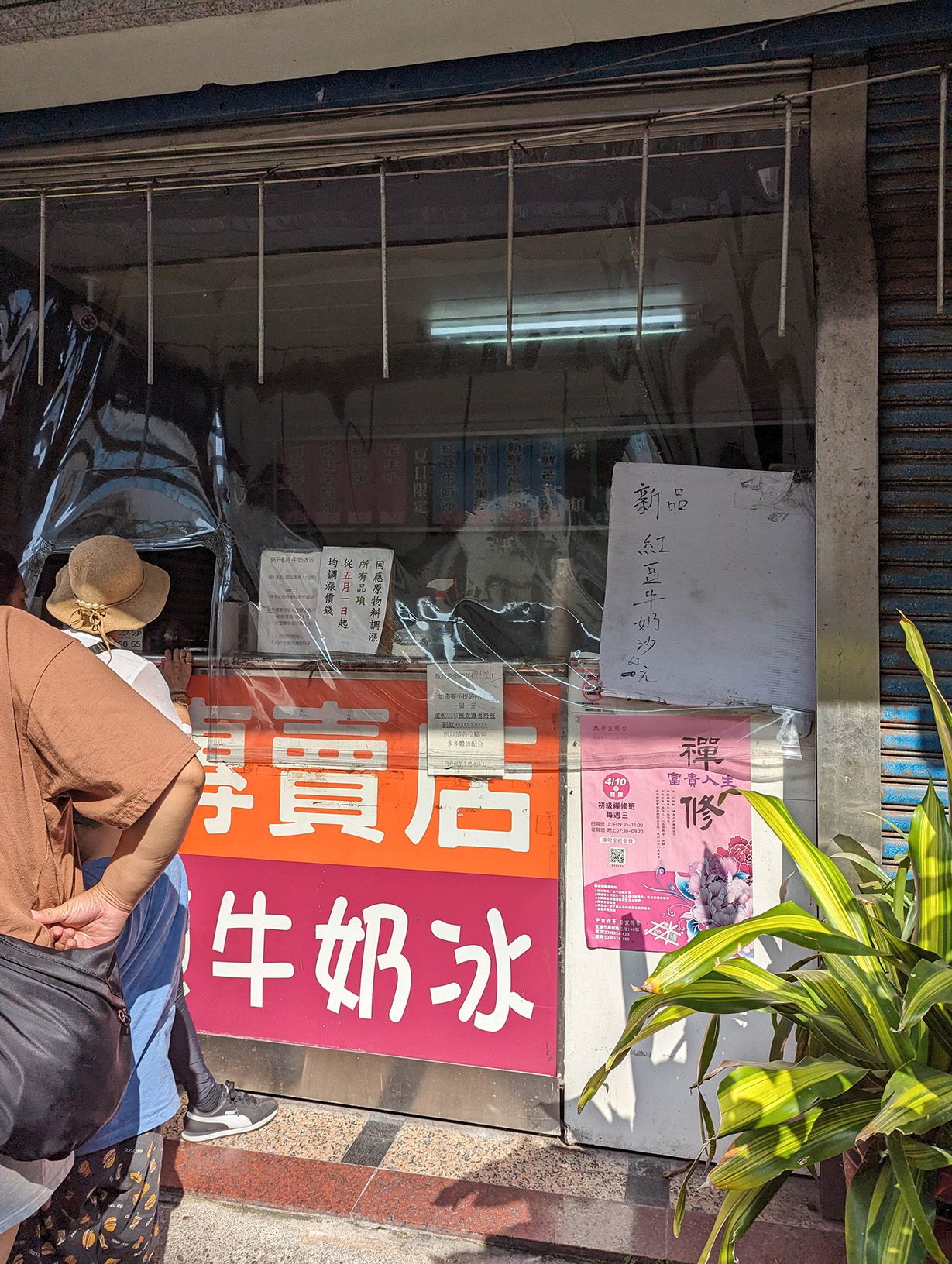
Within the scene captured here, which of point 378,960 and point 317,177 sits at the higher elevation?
point 317,177

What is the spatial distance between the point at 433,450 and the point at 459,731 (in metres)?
2.00

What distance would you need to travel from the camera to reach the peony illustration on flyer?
3004 mm

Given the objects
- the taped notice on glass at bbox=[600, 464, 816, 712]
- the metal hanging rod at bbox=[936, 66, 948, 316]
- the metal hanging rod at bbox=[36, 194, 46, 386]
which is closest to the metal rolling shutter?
the metal hanging rod at bbox=[936, 66, 948, 316]

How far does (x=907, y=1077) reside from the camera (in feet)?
5.41

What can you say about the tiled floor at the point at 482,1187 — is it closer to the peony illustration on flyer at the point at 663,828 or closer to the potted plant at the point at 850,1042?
the peony illustration on flyer at the point at 663,828

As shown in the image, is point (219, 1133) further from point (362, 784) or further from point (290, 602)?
point (290, 602)

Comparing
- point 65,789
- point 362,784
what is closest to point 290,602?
point 362,784

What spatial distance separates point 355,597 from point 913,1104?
8.23 ft

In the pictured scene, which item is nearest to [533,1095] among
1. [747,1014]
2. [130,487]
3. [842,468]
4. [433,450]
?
[747,1014]

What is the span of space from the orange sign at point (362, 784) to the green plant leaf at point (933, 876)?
1410 mm

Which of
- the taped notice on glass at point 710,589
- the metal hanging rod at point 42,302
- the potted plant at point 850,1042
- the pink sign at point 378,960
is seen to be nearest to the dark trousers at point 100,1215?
the potted plant at point 850,1042

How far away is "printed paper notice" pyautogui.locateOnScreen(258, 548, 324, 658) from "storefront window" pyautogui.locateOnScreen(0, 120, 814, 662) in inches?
2.3

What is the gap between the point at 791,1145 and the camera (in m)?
1.68

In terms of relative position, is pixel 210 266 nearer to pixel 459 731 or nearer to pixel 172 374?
pixel 172 374
